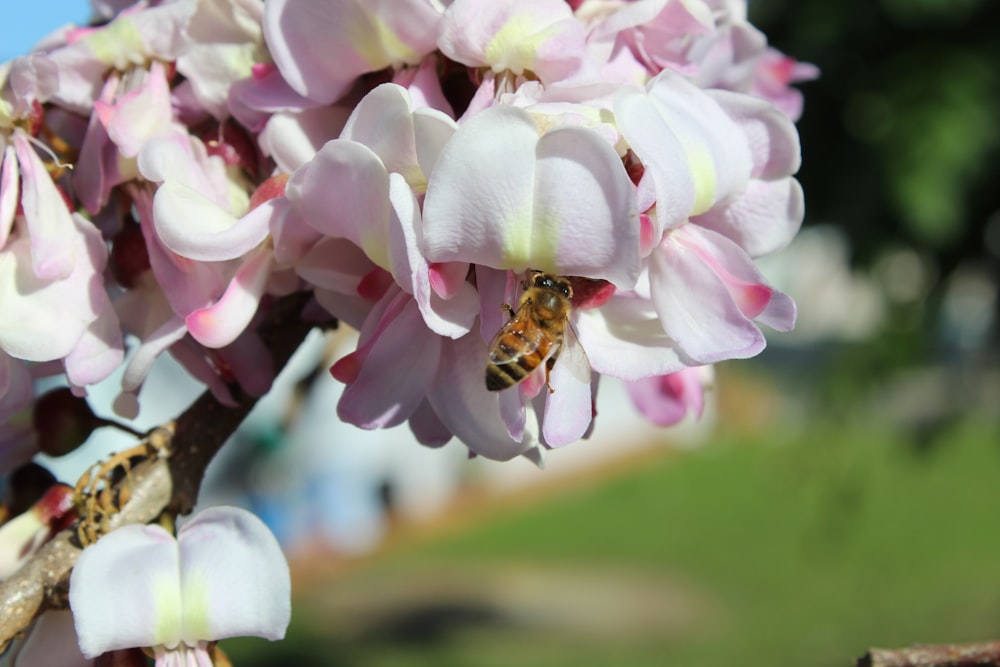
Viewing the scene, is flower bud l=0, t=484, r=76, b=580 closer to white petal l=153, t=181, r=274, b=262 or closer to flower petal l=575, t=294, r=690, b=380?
white petal l=153, t=181, r=274, b=262

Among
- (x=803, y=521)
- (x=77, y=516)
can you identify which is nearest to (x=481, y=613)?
(x=803, y=521)

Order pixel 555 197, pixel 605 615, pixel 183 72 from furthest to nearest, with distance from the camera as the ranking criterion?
pixel 605 615 < pixel 183 72 < pixel 555 197

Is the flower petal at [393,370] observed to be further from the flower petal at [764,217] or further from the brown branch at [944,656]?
the brown branch at [944,656]

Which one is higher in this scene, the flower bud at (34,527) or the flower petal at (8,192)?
the flower petal at (8,192)

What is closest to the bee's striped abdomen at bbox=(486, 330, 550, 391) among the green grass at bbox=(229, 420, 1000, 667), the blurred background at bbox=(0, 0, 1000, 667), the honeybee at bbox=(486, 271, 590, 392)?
the honeybee at bbox=(486, 271, 590, 392)

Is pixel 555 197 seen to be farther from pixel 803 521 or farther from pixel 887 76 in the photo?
pixel 803 521

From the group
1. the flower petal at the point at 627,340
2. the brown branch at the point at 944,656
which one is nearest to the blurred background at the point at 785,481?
the brown branch at the point at 944,656

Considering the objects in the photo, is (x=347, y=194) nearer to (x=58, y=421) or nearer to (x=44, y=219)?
(x=44, y=219)
